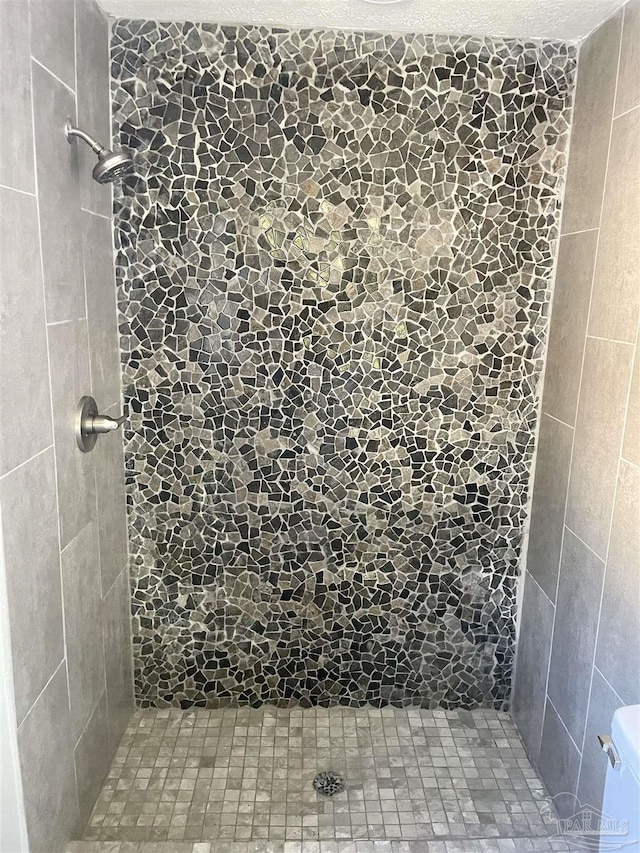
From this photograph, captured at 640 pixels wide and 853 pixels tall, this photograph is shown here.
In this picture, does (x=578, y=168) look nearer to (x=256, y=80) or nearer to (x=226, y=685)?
(x=256, y=80)

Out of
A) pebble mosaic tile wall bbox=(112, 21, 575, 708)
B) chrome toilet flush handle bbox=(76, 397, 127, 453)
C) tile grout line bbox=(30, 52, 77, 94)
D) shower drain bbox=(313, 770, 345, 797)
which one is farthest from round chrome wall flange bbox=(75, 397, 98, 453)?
shower drain bbox=(313, 770, 345, 797)

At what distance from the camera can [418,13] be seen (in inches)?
67.1

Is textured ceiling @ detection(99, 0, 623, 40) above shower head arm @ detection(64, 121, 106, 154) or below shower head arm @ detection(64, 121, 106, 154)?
above

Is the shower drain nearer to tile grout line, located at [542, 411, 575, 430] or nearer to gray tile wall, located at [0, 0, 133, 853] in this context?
gray tile wall, located at [0, 0, 133, 853]

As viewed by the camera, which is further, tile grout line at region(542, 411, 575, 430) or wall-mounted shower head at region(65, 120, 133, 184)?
tile grout line at region(542, 411, 575, 430)

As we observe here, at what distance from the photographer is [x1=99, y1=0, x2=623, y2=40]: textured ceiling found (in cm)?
165

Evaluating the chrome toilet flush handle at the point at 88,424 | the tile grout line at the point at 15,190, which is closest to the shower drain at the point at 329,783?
the chrome toilet flush handle at the point at 88,424

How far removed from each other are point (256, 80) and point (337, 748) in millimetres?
2013

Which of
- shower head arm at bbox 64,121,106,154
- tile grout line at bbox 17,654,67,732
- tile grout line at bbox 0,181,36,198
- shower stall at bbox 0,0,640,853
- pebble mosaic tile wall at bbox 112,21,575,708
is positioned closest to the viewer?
tile grout line at bbox 0,181,36,198

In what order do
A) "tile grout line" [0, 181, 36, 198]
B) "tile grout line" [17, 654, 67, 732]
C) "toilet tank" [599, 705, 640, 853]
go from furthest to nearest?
1. "tile grout line" [17, 654, 67, 732]
2. "tile grout line" [0, 181, 36, 198]
3. "toilet tank" [599, 705, 640, 853]

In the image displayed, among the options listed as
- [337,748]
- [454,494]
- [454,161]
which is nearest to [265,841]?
[337,748]

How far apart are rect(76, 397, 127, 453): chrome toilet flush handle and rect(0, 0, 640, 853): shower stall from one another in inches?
0.4

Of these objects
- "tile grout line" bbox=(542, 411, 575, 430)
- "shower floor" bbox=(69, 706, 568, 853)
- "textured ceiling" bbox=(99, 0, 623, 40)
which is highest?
"textured ceiling" bbox=(99, 0, 623, 40)

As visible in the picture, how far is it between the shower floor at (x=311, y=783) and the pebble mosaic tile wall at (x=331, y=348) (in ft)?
0.33
